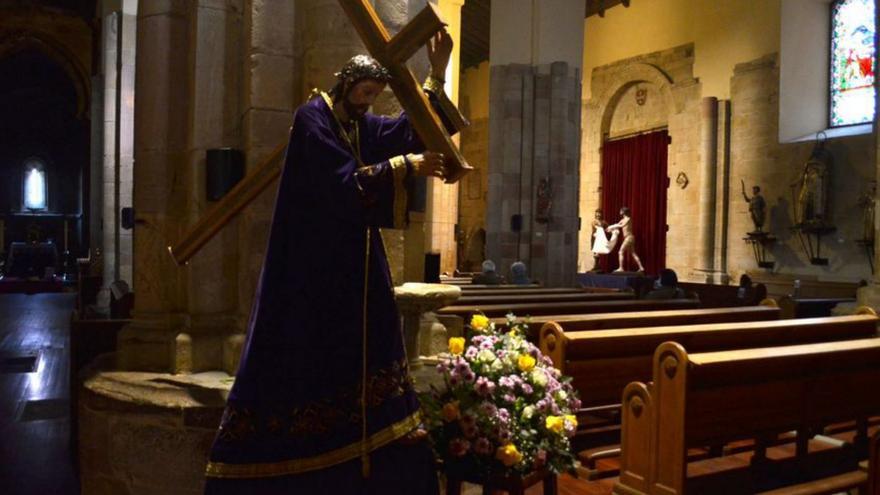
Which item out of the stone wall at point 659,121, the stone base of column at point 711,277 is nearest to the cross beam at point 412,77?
the stone base of column at point 711,277

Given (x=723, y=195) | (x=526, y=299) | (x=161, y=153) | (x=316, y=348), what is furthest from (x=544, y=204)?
(x=316, y=348)

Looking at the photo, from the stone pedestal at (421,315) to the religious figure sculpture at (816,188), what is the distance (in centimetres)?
1094

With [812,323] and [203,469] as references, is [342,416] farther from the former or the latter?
[812,323]

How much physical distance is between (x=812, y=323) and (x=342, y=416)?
3487 millimetres

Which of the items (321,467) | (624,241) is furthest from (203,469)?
(624,241)

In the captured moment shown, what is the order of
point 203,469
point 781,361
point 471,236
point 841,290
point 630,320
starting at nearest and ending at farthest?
point 203,469, point 781,361, point 630,320, point 841,290, point 471,236

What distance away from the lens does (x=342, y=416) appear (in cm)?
239

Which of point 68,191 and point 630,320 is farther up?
point 68,191

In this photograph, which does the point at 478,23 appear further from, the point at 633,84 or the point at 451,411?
the point at 451,411

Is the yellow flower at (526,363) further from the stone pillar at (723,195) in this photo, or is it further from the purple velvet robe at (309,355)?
the stone pillar at (723,195)

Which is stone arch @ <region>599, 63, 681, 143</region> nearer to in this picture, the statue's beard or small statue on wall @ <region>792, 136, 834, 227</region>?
small statue on wall @ <region>792, 136, 834, 227</region>

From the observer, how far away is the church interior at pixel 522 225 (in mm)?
3400

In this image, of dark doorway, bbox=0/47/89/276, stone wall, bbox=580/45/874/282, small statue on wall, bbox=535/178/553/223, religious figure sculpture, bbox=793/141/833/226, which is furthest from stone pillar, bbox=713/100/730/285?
dark doorway, bbox=0/47/89/276

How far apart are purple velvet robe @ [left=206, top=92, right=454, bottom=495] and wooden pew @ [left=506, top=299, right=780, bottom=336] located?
2.02 m
